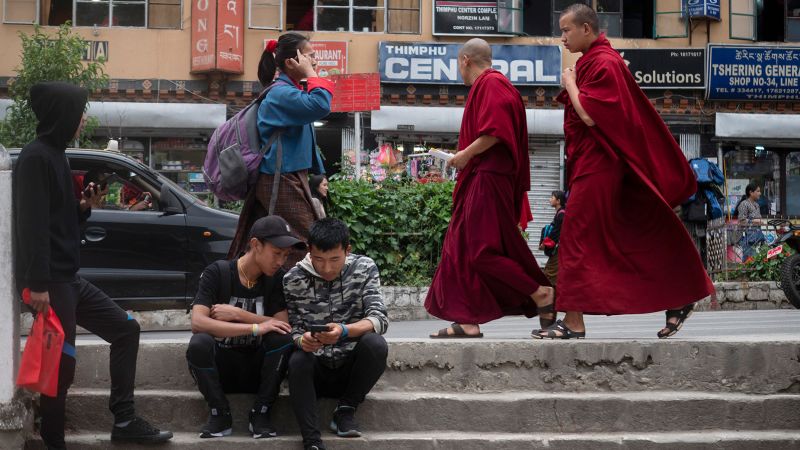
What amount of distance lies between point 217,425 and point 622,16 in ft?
58.5

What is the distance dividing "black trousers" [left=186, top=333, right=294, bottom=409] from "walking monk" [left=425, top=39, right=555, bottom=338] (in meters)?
1.21

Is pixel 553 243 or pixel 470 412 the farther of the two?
pixel 553 243

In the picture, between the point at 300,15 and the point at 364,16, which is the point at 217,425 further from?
the point at 300,15

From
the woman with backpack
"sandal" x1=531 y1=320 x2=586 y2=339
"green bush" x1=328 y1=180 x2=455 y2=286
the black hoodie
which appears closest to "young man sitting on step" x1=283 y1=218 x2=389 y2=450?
the woman with backpack

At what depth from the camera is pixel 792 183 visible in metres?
21.1

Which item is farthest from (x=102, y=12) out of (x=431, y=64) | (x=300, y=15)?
(x=431, y=64)

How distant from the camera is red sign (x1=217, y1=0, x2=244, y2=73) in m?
19.4

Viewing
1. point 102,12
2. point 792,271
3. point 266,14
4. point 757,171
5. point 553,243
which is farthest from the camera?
point 757,171

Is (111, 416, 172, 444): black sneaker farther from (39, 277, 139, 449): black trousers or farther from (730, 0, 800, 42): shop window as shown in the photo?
(730, 0, 800, 42): shop window

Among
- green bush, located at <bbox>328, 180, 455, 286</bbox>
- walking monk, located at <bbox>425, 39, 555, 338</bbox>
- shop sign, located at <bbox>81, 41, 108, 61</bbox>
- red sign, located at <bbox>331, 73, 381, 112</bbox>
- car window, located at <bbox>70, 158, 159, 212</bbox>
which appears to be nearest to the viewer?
walking monk, located at <bbox>425, 39, 555, 338</bbox>

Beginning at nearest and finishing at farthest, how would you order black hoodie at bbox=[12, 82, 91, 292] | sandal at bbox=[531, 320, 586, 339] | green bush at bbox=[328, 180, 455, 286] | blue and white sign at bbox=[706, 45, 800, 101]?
black hoodie at bbox=[12, 82, 91, 292]
sandal at bbox=[531, 320, 586, 339]
green bush at bbox=[328, 180, 455, 286]
blue and white sign at bbox=[706, 45, 800, 101]

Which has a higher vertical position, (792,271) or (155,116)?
(155,116)

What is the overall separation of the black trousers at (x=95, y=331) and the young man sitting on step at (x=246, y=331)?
0.29 metres

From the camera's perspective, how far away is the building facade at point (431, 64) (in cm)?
1970
